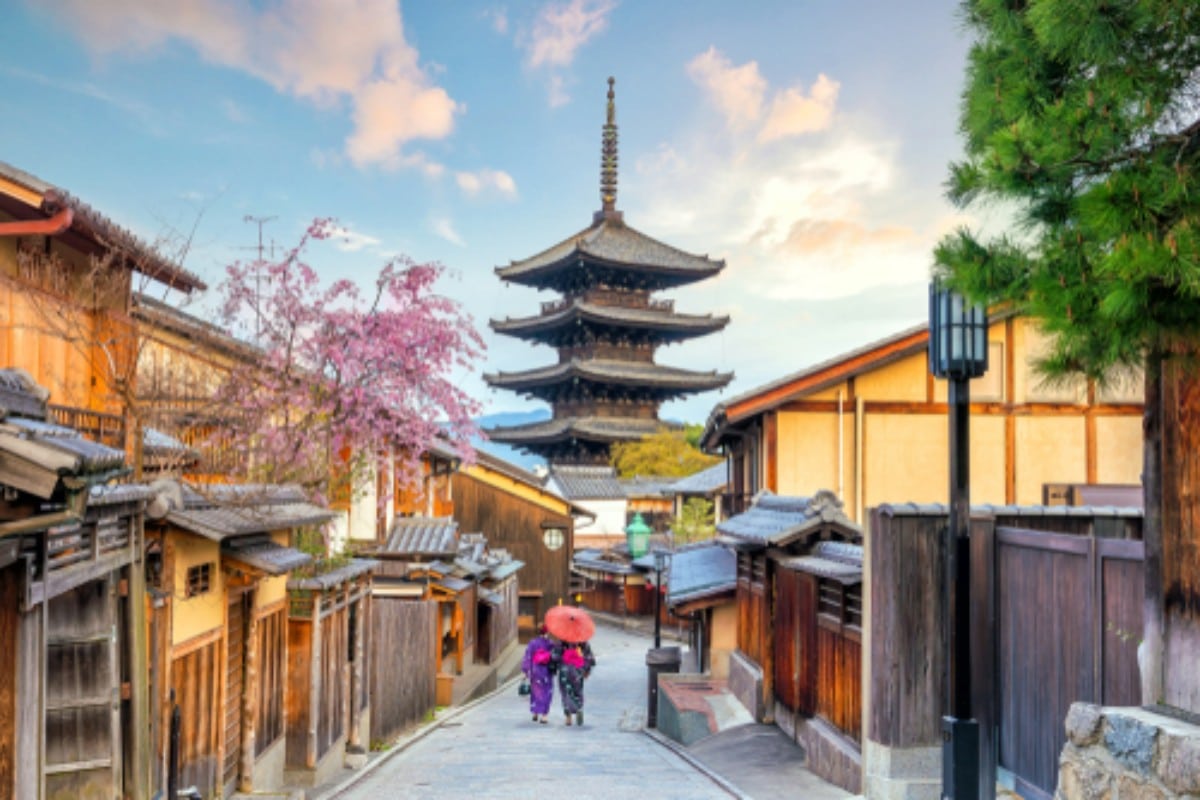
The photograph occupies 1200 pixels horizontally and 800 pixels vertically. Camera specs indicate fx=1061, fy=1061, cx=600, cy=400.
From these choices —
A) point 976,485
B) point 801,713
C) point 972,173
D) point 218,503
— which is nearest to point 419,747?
point 801,713

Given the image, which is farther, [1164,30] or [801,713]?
[801,713]

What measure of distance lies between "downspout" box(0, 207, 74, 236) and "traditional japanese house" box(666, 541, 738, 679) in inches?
423

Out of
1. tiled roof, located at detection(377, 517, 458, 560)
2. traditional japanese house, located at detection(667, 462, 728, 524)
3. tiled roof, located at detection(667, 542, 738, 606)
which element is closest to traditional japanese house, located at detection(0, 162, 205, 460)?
tiled roof, located at detection(667, 542, 738, 606)

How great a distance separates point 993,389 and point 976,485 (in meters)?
1.69

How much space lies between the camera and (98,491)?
260 inches

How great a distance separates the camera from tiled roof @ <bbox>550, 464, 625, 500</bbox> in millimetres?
47750

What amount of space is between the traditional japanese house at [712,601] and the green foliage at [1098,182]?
11.7 m

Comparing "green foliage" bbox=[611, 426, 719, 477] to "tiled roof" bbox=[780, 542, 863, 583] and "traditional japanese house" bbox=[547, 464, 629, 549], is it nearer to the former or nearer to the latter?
"traditional japanese house" bbox=[547, 464, 629, 549]

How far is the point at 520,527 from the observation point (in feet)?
126

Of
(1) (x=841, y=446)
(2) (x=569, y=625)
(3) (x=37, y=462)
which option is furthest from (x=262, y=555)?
(1) (x=841, y=446)

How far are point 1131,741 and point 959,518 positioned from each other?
105 inches

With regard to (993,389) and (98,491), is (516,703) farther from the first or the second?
(98,491)

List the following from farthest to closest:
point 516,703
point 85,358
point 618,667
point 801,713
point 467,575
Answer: point 618,667 < point 467,575 < point 516,703 < point 801,713 < point 85,358

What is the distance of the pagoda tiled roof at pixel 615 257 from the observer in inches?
1886
